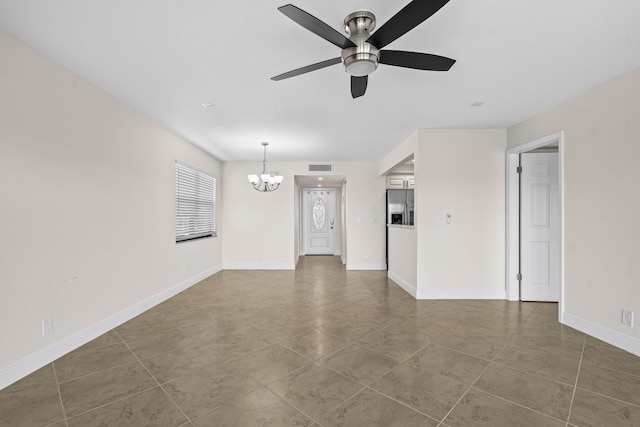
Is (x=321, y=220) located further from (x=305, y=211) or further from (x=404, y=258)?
(x=404, y=258)

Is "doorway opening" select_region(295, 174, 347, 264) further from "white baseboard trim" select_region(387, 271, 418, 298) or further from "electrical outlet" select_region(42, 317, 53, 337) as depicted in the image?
"electrical outlet" select_region(42, 317, 53, 337)

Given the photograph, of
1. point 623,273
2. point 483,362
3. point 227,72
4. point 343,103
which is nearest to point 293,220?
point 343,103

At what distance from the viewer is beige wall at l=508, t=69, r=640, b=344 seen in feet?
8.77

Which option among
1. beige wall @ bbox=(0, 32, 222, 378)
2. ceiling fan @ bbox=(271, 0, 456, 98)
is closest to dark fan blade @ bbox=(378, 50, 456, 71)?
ceiling fan @ bbox=(271, 0, 456, 98)

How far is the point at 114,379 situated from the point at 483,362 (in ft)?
9.48

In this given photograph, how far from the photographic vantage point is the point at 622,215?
2.76 m

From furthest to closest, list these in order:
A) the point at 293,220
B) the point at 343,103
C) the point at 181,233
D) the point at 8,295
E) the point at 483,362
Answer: the point at 293,220 → the point at 181,233 → the point at 343,103 → the point at 483,362 → the point at 8,295

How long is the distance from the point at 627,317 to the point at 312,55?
362 centimetres

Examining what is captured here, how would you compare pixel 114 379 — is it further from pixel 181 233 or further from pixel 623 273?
pixel 623 273

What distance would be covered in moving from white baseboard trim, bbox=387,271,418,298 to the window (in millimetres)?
3752

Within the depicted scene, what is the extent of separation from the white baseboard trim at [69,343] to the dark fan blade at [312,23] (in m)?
3.03

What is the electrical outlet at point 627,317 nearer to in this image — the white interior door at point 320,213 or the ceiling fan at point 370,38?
the ceiling fan at point 370,38

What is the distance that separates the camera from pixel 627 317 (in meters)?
2.70

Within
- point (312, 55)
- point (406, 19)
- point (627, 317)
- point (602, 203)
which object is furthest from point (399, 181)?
point (406, 19)
